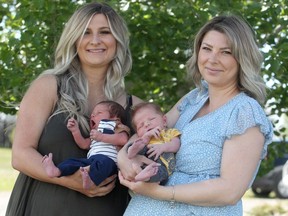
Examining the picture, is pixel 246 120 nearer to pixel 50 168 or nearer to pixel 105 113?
pixel 105 113

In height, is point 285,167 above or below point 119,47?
below

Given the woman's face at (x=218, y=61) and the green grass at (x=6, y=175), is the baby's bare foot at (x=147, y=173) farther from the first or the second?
the green grass at (x=6, y=175)

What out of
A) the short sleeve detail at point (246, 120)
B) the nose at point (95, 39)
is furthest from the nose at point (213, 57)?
the nose at point (95, 39)

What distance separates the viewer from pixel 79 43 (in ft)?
13.6

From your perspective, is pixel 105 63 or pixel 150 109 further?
pixel 105 63

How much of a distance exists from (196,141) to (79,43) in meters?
0.93

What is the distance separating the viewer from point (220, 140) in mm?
3580

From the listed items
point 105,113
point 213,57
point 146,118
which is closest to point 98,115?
point 105,113

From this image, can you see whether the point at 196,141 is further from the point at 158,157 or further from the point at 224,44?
the point at 224,44

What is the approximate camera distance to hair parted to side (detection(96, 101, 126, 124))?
13.1ft

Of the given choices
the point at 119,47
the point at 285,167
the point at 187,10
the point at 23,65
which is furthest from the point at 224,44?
the point at 285,167

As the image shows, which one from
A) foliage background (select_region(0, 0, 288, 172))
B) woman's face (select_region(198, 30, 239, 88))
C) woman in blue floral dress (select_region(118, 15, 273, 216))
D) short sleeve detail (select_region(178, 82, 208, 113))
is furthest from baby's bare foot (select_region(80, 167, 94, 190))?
foliage background (select_region(0, 0, 288, 172))

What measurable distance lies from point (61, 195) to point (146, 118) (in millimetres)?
608

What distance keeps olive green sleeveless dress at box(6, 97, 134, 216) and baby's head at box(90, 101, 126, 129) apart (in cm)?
15
